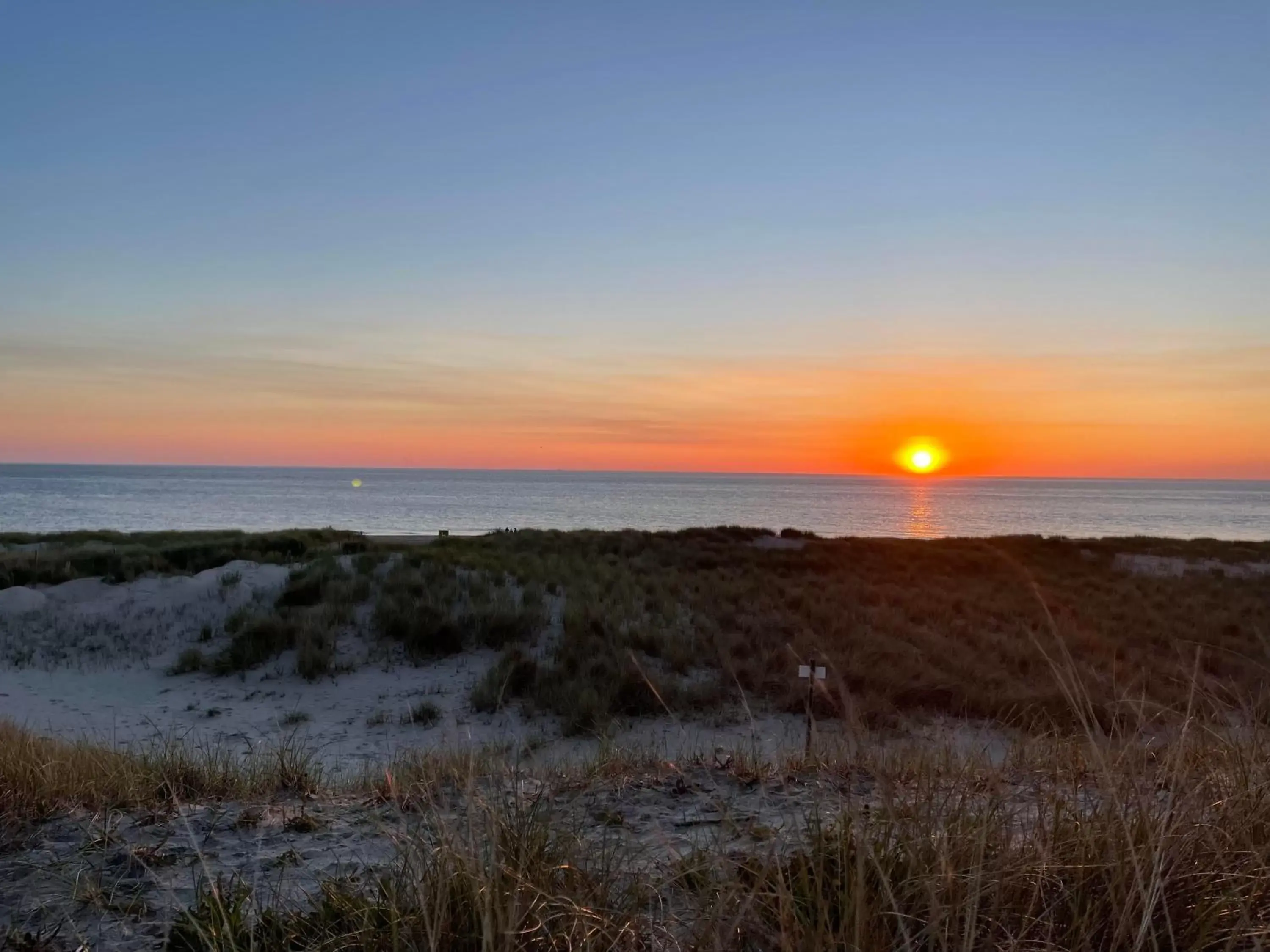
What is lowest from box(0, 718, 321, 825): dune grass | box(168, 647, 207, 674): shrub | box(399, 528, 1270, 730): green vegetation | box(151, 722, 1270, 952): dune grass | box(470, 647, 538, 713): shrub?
box(168, 647, 207, 674): shrub

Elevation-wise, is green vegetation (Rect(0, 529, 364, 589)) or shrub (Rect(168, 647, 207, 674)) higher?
green vegetation (Rect(0, 529, 364, 589))

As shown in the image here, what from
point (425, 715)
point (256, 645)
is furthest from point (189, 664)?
point (425, 715)

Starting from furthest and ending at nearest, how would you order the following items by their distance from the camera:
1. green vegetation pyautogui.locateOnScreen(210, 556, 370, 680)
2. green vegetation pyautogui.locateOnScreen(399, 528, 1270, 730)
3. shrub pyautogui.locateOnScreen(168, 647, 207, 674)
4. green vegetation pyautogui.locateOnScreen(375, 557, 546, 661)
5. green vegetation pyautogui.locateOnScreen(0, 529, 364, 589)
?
green vegetation pyautogui.locateOnScreen(0, 529, 364, 589), green vegetation pyautogui.locateOnScreen(375, 557, 546, 661), shrub pyautogui.locateOnScreen(168, 647, 207, 674), green vegetation pyautogui.locateOnScreen(210, 556, 370, 680), green vegetation pyautogui.locateOnScreen(399, 528, 1270, 730)

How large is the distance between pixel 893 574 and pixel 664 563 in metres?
6.24

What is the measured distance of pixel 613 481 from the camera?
653 feet

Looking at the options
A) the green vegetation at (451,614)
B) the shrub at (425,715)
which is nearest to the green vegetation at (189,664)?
the green vegetation at (451,614)

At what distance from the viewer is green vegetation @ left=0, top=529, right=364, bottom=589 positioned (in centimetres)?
1767

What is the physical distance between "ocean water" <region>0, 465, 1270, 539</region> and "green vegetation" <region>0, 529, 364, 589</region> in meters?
24.1

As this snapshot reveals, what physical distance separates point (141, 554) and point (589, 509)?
65.1 m

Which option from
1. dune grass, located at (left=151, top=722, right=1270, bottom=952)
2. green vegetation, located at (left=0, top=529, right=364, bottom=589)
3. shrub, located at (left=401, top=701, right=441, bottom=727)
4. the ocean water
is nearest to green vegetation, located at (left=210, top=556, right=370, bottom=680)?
shrub, located at (left=401, top=701, right=441, bottom=727)

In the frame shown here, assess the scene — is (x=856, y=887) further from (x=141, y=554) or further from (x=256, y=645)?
(x=141, y=554)

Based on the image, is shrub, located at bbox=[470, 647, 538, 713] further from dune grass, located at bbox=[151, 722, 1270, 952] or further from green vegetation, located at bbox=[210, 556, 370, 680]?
dune grass, located at bbox=[151, 722, 1270, 952]

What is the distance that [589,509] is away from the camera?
277 feet

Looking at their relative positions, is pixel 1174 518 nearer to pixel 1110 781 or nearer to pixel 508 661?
pixel 508 661
